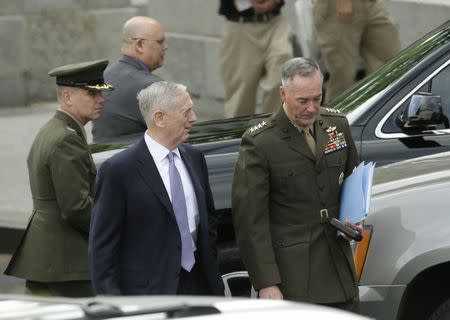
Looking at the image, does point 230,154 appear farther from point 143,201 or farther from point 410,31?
point 410,31

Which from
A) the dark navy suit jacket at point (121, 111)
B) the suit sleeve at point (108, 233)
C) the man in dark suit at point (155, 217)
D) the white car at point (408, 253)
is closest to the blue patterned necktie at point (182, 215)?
the man in dark suit at point (155, 217)

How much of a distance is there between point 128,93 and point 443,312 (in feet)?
9.64

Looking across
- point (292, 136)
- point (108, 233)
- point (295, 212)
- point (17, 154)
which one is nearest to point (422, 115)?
point (292, 136)

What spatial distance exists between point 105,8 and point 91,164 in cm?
827

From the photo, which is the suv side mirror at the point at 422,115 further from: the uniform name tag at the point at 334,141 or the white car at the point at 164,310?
the white car at the point at 164,310

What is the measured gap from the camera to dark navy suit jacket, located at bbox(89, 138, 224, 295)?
5387 millimetres

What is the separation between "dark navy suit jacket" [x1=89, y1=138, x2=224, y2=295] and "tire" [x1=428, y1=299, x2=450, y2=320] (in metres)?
1.21

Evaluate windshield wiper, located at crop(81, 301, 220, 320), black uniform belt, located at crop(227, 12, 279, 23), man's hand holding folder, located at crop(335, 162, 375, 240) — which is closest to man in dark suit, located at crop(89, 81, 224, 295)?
man's hand holding folder, located at crop(335, 162, 375, 240)

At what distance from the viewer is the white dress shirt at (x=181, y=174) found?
215 inches

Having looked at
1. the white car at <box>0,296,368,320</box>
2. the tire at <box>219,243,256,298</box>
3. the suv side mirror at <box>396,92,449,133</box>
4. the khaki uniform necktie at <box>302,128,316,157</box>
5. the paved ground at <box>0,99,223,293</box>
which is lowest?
the paved ground at <box>0,99,223,293</box>

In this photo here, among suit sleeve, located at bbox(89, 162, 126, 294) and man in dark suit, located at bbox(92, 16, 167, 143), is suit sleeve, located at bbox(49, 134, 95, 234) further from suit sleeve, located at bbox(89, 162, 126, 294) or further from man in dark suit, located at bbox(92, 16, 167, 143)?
man in dark suit, located at bbox(92, 16, 167, 143)

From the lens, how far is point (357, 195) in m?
5.44

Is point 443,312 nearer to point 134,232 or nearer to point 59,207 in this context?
point 134,232

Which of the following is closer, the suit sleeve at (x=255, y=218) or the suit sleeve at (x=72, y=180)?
the suit sleeve at (x=255, y=218)
